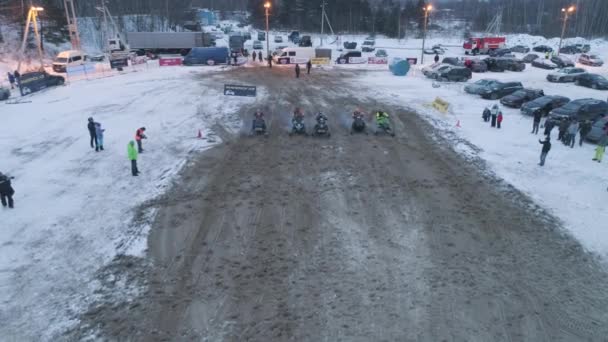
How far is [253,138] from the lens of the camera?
2119 cm

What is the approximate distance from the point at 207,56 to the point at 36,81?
758 inches

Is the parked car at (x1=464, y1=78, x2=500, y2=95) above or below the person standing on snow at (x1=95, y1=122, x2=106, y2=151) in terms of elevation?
above

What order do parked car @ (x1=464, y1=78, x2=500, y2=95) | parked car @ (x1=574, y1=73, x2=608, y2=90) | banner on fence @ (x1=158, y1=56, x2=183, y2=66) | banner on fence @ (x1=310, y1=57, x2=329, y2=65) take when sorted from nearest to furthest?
parked car @ (x1=464, y1=78, x2=500, y2=95), parked car @ (x1=574, y1=73, x2=608, y2=90), banner on fence @ (x1=158, y1=56, x2=183, y2=66), banner on fence @ (x1=310, y1=57, x2=329, y2=65)

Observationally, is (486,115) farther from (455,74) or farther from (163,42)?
(163,42)

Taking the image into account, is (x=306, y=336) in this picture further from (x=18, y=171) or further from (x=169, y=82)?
(x=169, y=82)

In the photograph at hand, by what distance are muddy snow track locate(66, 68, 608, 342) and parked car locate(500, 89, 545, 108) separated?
43.1ft

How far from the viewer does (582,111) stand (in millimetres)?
24719

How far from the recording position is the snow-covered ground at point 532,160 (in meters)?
13.6

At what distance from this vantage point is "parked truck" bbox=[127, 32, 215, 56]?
5472cm

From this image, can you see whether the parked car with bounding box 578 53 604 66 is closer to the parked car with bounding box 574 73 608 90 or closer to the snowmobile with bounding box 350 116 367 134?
the parked car with bounding box 574 73 608 90

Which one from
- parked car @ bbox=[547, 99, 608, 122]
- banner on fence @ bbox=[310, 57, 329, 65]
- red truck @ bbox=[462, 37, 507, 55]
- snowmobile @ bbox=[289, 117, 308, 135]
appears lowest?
snowmobile @ bbox=[289, 117, 308, 135]

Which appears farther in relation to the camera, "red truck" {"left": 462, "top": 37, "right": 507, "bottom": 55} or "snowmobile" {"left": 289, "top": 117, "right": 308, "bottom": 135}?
"red truck" {"left": 462, "top": 37, "right": 507, "bottom": 55}

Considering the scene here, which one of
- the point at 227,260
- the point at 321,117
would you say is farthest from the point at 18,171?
the point at 321,117

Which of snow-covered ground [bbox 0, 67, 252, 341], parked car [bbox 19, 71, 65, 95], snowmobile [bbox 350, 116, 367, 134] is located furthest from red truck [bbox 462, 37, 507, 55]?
parked car [bbox 19, 71, 65, 95]
